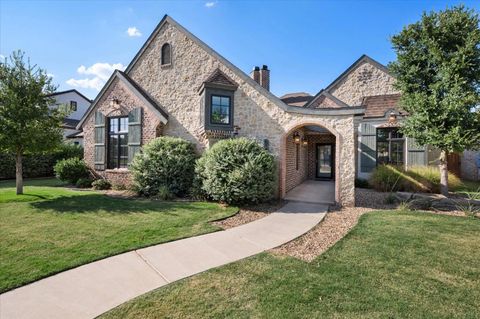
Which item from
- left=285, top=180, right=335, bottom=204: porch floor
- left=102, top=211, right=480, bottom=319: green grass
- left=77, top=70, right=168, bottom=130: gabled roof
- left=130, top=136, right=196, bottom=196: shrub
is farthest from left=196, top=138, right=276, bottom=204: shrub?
left=77, top=70, right=168, bottom=130: gabled roof

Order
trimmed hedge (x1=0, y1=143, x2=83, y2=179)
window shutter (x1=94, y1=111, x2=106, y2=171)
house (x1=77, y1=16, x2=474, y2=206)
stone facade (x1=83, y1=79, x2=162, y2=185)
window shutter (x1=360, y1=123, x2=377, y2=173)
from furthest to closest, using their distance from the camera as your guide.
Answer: trimmed hedge (x1=0, y1=143, x2=83, y2=179)
window shutter (x1=360, y1=123, x2=377, y2=173)
window shutter (x1=94, y1=111, x2=106, y2=171)
stone facade (x1=83, y1=79, x2=162, y2=185)
house (x1=77, y1=16, x2=474, y2=206)

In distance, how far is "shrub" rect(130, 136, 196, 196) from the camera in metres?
9.96

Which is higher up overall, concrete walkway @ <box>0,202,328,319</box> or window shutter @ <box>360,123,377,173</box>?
window shutter @ <box>360,123,377,173</box>

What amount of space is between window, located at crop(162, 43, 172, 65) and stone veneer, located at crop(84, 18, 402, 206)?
0.70 ft

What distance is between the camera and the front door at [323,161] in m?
16.9

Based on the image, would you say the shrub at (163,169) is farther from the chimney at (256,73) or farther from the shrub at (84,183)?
the chimney at (256,73)

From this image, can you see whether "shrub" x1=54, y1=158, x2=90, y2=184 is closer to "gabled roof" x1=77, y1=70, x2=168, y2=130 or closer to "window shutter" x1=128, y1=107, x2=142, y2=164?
"gabled roof" x1=77, y1=70, x2=168, y2=130

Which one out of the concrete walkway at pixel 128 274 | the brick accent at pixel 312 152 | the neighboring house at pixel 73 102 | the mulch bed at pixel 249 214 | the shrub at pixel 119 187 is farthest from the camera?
the neighboring house at pixel 73 102

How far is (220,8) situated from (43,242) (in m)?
9.47

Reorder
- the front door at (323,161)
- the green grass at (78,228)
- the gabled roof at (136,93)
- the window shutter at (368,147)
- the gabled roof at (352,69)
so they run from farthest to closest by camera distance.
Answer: the front door at (323,161), the gabled roof at (352,69), the window shutter at (368,147), the gabled roof at (136,93), the green grass at (78,228)

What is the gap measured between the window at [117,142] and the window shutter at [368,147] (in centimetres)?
1321

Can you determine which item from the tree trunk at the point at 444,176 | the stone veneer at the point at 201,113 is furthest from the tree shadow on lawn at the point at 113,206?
the tree trunk at the point at 444,176

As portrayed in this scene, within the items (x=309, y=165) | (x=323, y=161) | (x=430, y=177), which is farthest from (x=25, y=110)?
(x=430, y=177)

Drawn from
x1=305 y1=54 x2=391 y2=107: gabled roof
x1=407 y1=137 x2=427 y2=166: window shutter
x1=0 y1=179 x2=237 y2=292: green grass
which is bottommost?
x1=0 y1=179 x2=237 y2=292: green grass
